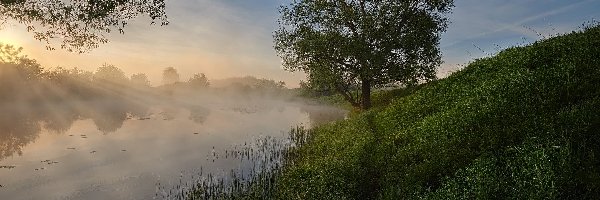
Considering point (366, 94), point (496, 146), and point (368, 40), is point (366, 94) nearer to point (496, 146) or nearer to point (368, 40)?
point (368, 40)

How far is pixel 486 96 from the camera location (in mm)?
16266

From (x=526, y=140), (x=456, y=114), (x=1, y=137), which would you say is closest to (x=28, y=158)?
(x=1, y=137)

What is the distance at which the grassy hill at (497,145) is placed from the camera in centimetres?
923

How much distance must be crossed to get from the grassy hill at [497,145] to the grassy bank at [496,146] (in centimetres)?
3

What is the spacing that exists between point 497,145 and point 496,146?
96 millimetres

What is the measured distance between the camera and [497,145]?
38.3ft

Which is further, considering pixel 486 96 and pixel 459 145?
pixel 486 96

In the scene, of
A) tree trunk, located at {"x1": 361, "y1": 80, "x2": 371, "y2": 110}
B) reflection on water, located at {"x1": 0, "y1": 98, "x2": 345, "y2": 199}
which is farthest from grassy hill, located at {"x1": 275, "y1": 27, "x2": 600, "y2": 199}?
tree trunk, located at {"x1": 361, "y1": 80, "x2": 371, "y2": 110}

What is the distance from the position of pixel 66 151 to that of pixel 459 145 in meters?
28.6

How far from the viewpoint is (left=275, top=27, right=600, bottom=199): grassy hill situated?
923 cm

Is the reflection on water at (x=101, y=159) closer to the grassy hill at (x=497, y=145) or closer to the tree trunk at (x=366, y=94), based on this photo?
the grassy hill at (x=497, y=145)

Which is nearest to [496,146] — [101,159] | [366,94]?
[101,159]

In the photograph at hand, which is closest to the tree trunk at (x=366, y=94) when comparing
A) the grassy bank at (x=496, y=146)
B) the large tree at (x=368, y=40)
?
the large tree at (x=368, y=40)

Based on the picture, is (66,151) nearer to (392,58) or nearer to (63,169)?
(63,169)
